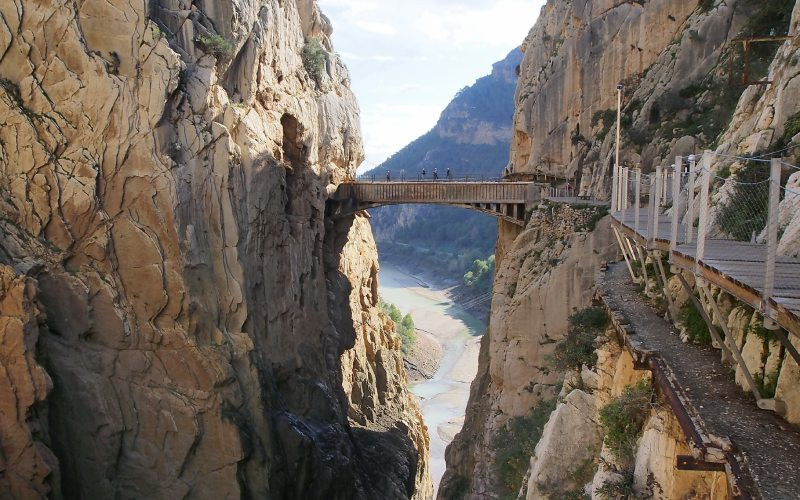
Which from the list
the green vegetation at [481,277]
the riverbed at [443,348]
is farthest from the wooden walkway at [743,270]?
the green vegetation at [481,277]

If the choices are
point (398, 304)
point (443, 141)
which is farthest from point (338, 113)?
point (443, 141)

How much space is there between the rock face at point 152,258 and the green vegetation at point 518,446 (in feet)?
24.6

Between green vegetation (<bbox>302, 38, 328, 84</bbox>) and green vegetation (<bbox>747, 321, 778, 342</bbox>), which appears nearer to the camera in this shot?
green vegetation (<bbox>747, 321, 778, 342</bbox>)

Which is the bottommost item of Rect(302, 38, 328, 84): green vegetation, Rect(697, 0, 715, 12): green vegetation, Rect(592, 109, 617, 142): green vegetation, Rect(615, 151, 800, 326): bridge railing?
Rect(615, 151, 800, 326): bridge railing

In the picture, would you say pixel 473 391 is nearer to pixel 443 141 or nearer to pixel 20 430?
pixel 20 430

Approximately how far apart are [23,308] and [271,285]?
336 inches

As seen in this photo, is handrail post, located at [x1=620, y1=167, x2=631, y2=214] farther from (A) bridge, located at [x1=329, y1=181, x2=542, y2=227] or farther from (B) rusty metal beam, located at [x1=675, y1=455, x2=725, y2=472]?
(A) bridge, located at [x1=329, y1=181, x2=542, y2=227]

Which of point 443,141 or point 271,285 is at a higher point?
point 443,141

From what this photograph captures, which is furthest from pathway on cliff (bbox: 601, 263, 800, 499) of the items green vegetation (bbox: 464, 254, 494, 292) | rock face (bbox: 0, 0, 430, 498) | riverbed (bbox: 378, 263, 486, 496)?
green vegetation (bbox: 464, 254, 494, 292)

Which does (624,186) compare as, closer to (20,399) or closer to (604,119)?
(604,119)

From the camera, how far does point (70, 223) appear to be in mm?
18844

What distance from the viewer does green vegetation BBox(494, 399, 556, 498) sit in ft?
54.5

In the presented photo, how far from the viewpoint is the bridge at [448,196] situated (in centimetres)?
2769

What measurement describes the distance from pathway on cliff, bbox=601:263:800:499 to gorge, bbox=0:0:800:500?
1.13m
